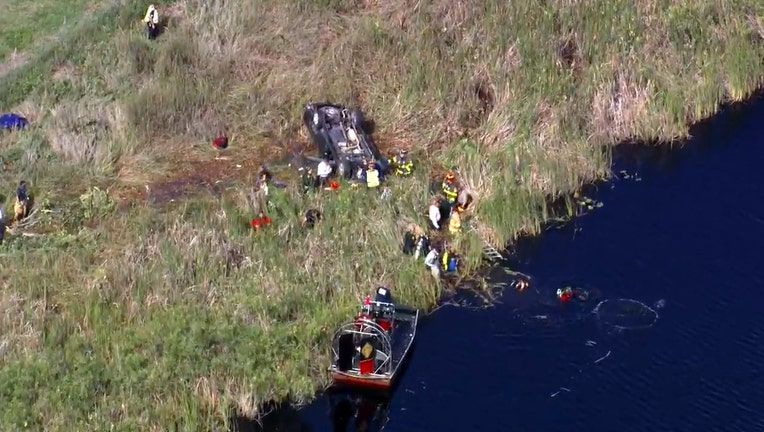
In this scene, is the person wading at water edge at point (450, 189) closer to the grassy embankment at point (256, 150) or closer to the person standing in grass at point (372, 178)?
the grassy embankment at point (256, 150)

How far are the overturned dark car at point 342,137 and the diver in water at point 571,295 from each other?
5.76 metres

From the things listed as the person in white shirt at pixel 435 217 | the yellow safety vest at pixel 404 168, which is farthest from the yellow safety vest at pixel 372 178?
the person in white shirt at pixel 435 217

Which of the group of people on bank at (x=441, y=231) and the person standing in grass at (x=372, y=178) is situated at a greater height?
the person standing in grass at (x=372, y=178)

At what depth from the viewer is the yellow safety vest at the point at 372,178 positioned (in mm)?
26859

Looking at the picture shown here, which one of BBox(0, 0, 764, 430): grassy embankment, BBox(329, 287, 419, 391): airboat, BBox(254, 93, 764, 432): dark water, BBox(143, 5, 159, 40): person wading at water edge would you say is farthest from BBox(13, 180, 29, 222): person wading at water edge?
BBox(254, 93, 764, 432): dark water

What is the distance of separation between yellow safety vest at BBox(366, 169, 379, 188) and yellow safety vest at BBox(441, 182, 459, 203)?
5.44 ft

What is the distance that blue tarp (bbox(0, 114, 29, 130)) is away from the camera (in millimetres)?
28766

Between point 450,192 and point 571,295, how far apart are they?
14.1 feet

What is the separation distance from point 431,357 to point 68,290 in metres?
7.50

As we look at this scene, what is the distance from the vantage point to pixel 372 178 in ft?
88.3

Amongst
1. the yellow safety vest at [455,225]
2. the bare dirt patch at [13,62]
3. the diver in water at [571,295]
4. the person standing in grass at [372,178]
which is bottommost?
the diver in water at [571,295]

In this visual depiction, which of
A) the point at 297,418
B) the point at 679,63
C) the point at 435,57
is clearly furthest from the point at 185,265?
the point at 679,63

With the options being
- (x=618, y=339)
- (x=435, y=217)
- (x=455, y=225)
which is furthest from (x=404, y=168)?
(x=618, y=339)

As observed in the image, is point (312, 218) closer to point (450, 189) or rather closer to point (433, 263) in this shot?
point (433, 263)
